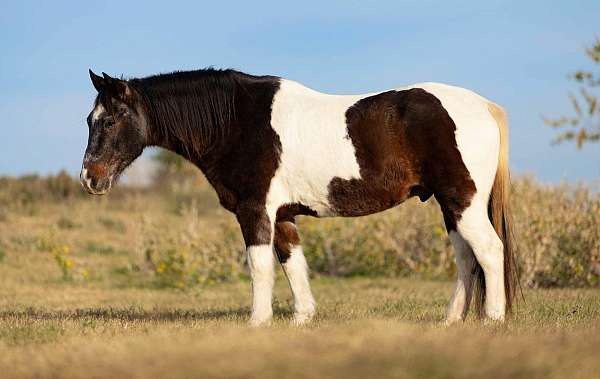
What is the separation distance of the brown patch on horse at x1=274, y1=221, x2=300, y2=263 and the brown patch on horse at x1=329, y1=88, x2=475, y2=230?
763 mm

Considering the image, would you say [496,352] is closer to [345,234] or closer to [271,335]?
[271,335]

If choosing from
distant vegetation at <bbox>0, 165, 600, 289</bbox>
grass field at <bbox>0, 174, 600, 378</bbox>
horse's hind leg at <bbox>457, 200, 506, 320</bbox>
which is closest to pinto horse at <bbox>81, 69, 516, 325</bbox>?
horse's hind leg at <bbox>457, 200, 506, 320</bbox>

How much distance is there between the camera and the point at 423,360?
4.36 m

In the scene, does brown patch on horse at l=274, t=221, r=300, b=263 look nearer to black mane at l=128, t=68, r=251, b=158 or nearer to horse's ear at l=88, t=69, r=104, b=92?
black mane at l=128, t=68, r=251, b=158

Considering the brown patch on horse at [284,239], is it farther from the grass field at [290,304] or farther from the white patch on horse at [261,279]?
the grass field at [290,304]

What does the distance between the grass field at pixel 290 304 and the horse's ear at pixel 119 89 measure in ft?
6.89

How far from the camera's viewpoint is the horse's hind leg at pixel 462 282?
23.8 feet

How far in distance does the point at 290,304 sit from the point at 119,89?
4.15m

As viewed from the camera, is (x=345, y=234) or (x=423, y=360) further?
(x=345, y=234)

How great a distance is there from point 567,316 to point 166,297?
6.54 metres

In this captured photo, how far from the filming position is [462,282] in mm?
7281

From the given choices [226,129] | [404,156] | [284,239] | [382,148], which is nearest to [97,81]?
[226,129]

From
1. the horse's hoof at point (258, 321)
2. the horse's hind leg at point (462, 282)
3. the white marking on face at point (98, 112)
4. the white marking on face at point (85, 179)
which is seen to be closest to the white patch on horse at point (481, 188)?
the horse's hind leg at point (462, 282)

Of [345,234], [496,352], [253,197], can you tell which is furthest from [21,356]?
[345,234]
